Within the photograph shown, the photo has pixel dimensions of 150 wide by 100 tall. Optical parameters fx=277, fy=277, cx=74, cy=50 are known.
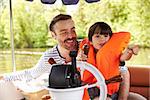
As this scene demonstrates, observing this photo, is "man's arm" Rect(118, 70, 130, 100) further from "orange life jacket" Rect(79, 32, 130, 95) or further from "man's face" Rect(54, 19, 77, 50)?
"man's face" Rect(54, 19, 77, 50)

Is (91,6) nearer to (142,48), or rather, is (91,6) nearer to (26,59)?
(142,48)

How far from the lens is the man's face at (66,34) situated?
184 centimetres

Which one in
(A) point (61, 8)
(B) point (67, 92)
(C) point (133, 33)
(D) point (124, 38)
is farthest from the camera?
(A) point (61, 8)

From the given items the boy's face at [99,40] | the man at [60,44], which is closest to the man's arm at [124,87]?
the man at [60,44]

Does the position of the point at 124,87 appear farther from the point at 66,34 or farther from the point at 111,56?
the point at 66,34

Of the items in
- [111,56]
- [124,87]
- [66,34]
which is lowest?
[124,87]

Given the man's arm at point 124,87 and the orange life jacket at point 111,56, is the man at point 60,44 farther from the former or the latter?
the orange life jacket at point 111,56

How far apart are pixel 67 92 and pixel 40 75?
782mm

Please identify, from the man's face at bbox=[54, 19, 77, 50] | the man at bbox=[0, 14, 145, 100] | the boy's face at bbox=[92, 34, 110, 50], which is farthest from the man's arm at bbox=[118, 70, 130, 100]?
the man's face at bbox=[54, 19, 77, 50]

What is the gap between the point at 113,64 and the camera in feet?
5.37

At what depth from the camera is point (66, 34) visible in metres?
1.85

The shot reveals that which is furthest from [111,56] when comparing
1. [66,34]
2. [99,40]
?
[66,34]

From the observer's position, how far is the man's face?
72.3 inches

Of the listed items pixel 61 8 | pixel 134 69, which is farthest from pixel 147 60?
pixel 61 8
